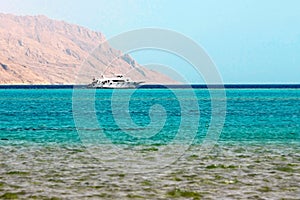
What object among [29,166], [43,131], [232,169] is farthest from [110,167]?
[43,131]

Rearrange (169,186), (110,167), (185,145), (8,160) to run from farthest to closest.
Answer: (185,145) < (8,160) < (110,167) < (169,186)

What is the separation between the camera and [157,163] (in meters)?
32.2

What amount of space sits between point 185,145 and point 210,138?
7.03m

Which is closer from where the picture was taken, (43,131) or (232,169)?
(232,169)

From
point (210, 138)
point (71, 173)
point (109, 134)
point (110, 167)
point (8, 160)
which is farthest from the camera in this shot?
point (109, 134)

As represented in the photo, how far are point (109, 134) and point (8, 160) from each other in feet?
62.9

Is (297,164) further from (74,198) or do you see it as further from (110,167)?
(74,198)

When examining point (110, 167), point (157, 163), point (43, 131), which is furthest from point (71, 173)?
point (43, 131)

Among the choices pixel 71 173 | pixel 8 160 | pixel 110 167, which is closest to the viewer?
pixel 71 173

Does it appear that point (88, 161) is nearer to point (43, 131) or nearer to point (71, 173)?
point (71, 173)

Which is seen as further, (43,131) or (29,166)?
(43,131)

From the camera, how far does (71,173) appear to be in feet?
93.8

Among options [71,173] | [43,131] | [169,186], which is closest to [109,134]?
[43,131]

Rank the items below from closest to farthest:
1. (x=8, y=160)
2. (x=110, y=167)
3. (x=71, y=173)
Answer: (x=71, y=173)
(x=110, y=167)
(x=8, y=160)
